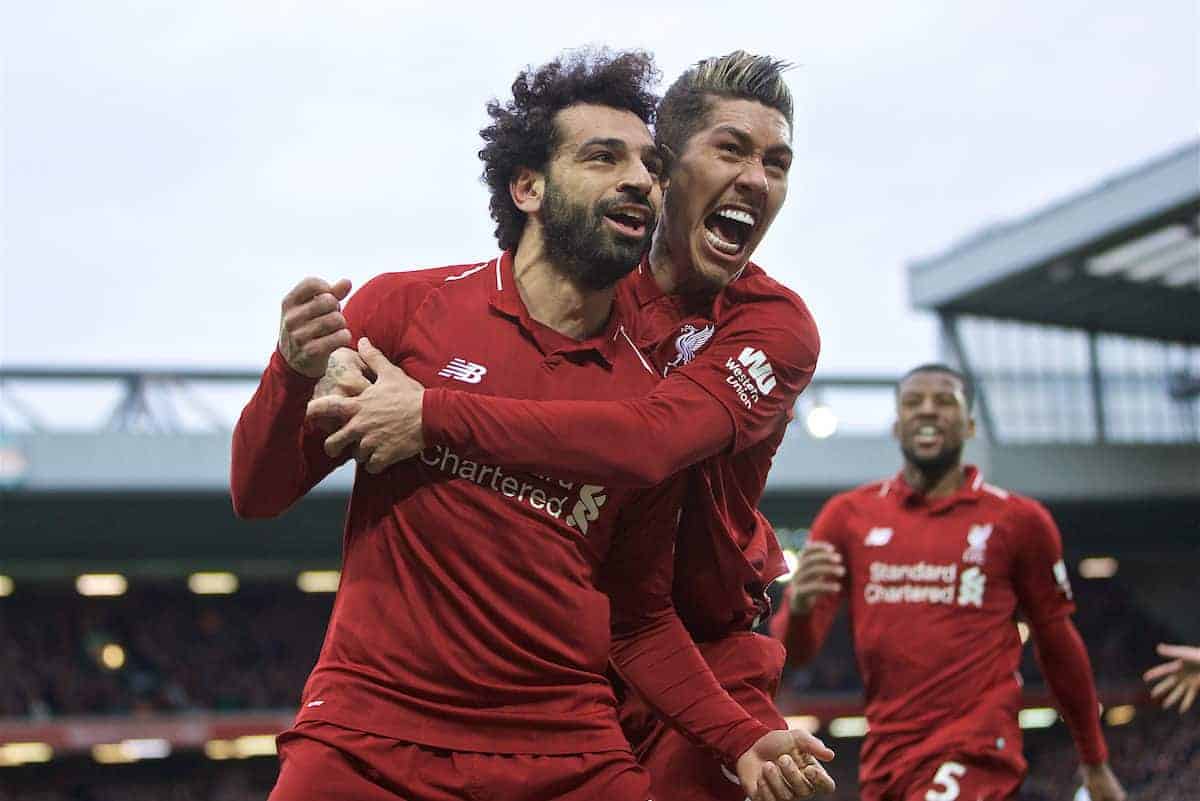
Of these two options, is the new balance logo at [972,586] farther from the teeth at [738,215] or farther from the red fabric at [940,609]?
the teeth at [738,215]

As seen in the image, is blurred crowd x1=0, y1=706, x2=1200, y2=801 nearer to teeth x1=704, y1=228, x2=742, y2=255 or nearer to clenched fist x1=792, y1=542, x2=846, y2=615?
clenched fist x1=792, y1=542, x2=846, y2=615

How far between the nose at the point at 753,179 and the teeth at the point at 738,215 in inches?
2.0

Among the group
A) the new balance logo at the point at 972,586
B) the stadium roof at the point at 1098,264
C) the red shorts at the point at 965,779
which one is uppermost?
the stadium roof at the point at 1098,264

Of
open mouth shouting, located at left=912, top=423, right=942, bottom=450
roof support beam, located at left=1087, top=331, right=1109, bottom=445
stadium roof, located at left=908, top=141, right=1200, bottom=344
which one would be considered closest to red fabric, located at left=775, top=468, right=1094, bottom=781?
open mouth shouting, located at left=912, top=423, right=942, bottom=450

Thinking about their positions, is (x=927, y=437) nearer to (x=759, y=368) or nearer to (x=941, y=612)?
(x=941, y=612)

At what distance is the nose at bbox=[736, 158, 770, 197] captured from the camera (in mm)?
3803

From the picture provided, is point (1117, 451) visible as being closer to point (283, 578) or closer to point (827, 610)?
point (283, 578)

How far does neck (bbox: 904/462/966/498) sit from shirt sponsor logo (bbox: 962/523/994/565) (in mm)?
312

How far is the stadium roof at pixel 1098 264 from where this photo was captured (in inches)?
775

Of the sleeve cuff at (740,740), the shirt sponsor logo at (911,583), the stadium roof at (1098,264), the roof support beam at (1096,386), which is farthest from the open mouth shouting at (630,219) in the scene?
the roof support beam at (1096,386)

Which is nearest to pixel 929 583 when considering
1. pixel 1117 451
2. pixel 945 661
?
pixel 945 661

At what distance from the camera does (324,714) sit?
123 inches

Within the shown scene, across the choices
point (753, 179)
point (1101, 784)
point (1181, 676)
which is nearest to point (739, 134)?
point (753, 179)

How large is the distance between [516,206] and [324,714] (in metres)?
1.35
